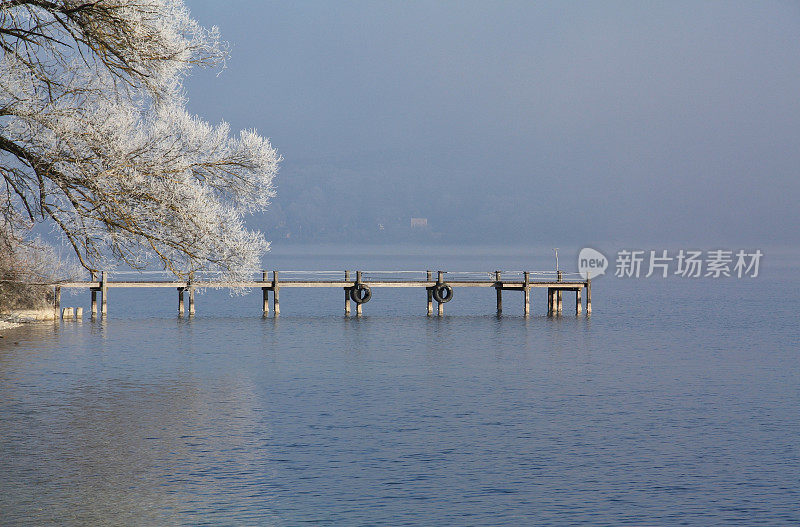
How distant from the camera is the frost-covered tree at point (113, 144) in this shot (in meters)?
16.4

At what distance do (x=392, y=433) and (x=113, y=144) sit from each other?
8.30 m

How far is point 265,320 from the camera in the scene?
176 ft

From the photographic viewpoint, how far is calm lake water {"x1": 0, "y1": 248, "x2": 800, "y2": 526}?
14.1 meters

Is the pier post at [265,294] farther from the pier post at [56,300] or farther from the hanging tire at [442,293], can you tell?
the pier post at [56,300]

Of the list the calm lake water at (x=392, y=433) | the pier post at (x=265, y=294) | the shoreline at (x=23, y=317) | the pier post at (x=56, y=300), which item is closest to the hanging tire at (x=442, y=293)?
the pier post at (x=265, y=294)

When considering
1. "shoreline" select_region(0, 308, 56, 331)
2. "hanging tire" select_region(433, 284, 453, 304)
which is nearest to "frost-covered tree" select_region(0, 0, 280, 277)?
"shoreline" select_region(0, 308, 56, 331)

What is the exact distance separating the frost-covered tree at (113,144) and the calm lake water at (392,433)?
3.90 m

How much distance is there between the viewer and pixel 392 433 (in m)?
20.0

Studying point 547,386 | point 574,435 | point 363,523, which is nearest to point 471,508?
point 363,523

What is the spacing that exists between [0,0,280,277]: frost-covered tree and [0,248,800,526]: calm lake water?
3903 millimetres

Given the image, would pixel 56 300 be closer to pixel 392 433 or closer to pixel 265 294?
pixel 265 294

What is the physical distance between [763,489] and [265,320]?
40702 mm

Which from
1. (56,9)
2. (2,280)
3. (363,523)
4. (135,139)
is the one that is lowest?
(363,523)

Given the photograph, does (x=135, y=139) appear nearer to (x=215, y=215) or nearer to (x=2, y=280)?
(x=215, y=215)
